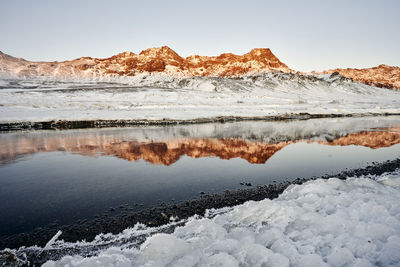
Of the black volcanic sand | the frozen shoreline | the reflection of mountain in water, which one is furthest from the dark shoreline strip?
the frozen shoreline

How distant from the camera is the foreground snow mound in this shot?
15.1ft

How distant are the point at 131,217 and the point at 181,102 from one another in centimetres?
6219

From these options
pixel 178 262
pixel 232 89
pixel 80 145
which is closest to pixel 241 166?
pixel 178 262

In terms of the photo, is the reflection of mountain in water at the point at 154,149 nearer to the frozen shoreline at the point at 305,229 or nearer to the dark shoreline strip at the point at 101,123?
the frozen shoreline at the point at 305,229

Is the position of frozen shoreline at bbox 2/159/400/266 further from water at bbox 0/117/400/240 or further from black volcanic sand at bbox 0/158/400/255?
water at bbox 0/117/400/240

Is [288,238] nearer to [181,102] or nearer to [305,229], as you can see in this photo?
[305,229]

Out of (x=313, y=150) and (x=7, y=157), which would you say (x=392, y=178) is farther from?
(x=7, y=157)

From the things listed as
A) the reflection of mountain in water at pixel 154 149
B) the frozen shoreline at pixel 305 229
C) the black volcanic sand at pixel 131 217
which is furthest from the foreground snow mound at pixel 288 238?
the reflection of mountain in water at pixel 154 149

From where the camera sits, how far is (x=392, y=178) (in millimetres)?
9094

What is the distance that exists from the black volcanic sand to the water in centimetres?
41

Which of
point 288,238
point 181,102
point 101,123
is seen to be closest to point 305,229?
point 288,238

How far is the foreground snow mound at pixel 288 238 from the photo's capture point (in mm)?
4609

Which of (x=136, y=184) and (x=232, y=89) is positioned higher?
(x=232, y=89)

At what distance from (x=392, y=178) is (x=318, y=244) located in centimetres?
636
